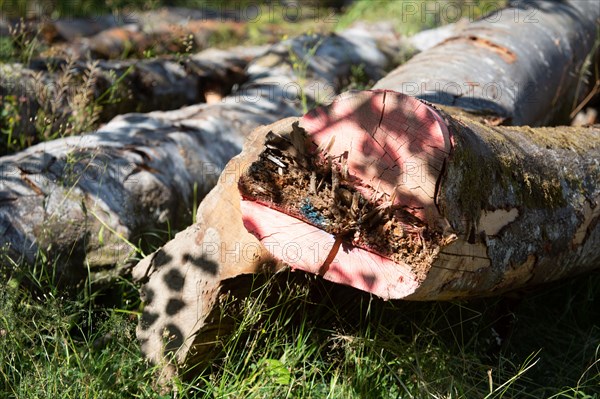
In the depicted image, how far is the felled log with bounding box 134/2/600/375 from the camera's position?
A: 2.33m

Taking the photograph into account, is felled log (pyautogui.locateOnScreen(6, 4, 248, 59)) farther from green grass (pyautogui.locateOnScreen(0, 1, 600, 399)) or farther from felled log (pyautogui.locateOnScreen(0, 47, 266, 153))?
green grass (pyautogui.locateOnScreen(0, 1, 600, 399))

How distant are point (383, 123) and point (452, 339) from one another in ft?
3.75

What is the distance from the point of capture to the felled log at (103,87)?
4.05 m

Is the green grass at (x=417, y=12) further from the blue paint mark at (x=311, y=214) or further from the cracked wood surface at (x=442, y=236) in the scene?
the blue paint mark at (x=311, y=214)

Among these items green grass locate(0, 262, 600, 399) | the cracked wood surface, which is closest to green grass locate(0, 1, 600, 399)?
green grass locate(0, 262, 600, 399)

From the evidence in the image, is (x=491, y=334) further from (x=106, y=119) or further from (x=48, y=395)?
(x=106, y=119)

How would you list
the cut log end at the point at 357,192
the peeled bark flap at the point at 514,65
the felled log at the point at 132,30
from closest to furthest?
the cut log end at the point at 357,192, the peeled bark flap at the point at 514,65, the felled log at the point at 132,30

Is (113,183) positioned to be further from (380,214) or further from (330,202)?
(380,214)

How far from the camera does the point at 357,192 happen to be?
2.43m

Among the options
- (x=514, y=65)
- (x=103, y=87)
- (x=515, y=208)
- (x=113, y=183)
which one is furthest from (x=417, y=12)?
(x=515, y=208)

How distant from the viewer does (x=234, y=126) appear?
4.09m

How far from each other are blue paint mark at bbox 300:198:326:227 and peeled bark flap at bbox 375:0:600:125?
1126mm

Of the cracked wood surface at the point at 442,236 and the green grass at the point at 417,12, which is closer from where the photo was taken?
the cracked wood surface at the point at 442,236

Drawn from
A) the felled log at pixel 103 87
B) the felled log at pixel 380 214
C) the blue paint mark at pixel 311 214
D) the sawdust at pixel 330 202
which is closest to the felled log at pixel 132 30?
the felled log at pixel 103 87
